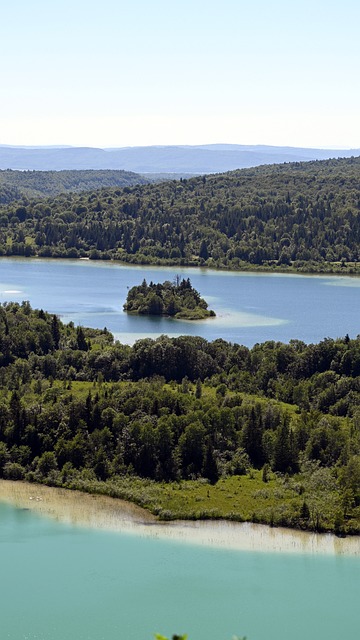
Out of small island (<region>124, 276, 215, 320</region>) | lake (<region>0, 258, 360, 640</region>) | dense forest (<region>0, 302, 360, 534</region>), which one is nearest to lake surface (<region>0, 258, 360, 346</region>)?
small island (<region>124, 276, 215, 320</region>)

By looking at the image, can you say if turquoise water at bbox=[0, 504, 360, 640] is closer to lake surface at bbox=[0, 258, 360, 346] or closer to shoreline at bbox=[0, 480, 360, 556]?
shoreline at bbox=[0, 480, 360, 556]

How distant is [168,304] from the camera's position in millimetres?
98688

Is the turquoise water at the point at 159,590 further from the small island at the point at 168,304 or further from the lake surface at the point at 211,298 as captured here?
the small island at the point at 168,304

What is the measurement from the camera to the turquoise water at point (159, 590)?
31875mm

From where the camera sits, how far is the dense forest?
4109 cm

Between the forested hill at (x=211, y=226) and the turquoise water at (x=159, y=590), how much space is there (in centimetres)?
10471

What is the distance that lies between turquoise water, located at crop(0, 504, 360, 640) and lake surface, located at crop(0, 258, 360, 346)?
40.8 m

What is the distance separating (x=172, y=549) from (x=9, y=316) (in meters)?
37.3

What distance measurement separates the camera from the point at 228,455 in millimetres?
45312

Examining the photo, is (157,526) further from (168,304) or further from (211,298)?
(211,298)

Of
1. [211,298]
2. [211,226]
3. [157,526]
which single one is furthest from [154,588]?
[211,226]

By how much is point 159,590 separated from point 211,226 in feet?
421

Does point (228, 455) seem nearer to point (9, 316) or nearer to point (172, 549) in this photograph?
point (172, 549)

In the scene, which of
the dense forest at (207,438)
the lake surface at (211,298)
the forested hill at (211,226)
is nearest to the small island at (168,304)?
the lake surface at (211,298)
